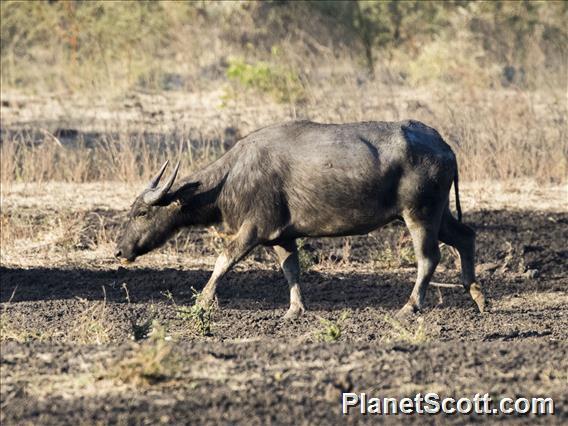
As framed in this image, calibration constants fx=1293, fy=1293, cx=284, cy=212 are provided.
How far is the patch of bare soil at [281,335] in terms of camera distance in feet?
20.9

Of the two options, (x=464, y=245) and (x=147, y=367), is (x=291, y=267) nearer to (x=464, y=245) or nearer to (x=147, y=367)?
(x=464, y=245)

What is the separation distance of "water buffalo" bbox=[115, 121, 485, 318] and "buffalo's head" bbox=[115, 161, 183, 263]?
129 millimetres

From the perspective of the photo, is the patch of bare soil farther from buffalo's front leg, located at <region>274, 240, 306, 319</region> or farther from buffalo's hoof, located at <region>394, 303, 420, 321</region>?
buffalo's front leg, located at <region>274, 240, 306, 319</region>

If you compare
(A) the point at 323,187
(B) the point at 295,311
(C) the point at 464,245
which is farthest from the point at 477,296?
(A) the point at 323,187

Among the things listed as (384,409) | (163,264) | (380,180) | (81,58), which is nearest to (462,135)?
(163,264)

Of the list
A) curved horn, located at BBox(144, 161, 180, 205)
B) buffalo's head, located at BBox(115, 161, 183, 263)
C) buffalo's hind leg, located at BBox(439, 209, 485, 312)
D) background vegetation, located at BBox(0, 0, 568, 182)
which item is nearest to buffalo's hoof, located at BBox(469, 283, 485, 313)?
buffalo's hind leg, located at BBox(439, 209, 485, 312)

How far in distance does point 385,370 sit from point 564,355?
1125 millimetres

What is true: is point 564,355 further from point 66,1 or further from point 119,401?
point 66,1

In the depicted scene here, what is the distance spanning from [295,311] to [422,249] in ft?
3.67

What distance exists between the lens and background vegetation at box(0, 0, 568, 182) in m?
17.1

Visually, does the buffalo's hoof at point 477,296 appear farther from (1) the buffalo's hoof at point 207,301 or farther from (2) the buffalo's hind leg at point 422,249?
(1) the buffalo's hoof at point 207,301

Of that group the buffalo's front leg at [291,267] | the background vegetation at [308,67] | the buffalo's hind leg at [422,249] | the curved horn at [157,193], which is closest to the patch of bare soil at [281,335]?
the buffalo's hind leg at [422,249]

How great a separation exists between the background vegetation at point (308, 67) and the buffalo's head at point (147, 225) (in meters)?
5.36

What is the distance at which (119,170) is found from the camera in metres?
16.4
